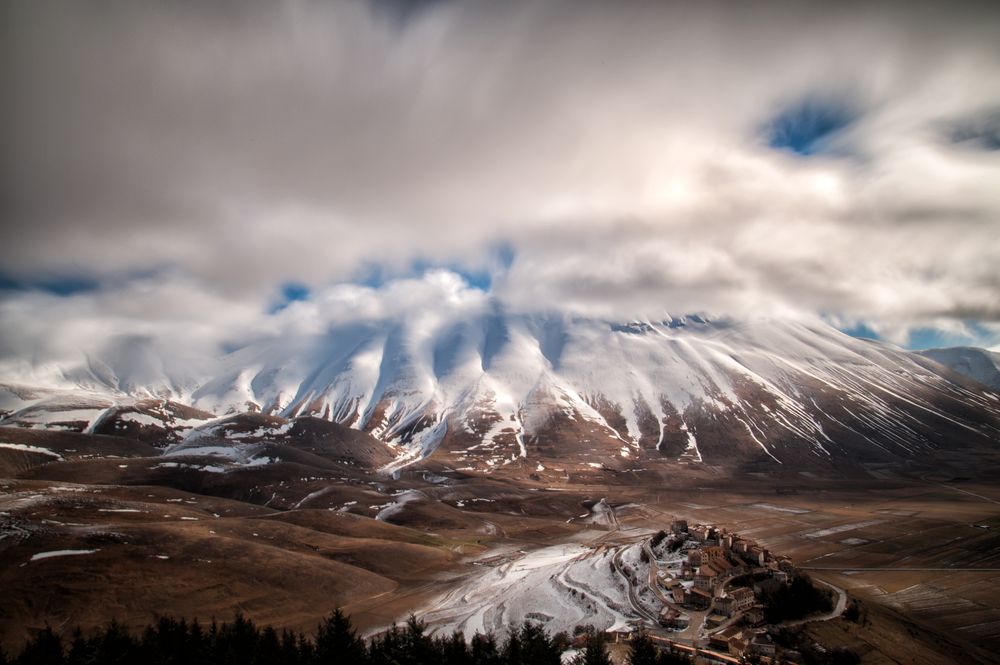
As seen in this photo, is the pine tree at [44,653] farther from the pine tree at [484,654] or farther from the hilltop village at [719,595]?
the hilltop village at [719,595]

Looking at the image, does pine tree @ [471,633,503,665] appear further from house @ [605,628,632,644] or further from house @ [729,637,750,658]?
house @ [729,637,750,658]

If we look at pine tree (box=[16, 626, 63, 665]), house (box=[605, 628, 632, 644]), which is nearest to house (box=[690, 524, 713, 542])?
house (box=[605, 628, 632, 644])

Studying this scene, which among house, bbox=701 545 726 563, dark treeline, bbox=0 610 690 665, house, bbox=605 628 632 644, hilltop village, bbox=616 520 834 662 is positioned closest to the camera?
dark treeline, bbox=0 610 690 665

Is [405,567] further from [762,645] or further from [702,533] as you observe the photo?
[762,645]

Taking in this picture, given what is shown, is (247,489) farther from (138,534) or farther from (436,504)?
(138,534)

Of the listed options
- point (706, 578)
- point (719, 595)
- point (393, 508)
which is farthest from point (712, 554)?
point (393, 508)

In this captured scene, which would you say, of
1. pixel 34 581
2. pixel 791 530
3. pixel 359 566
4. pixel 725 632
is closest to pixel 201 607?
pixel 34 581
